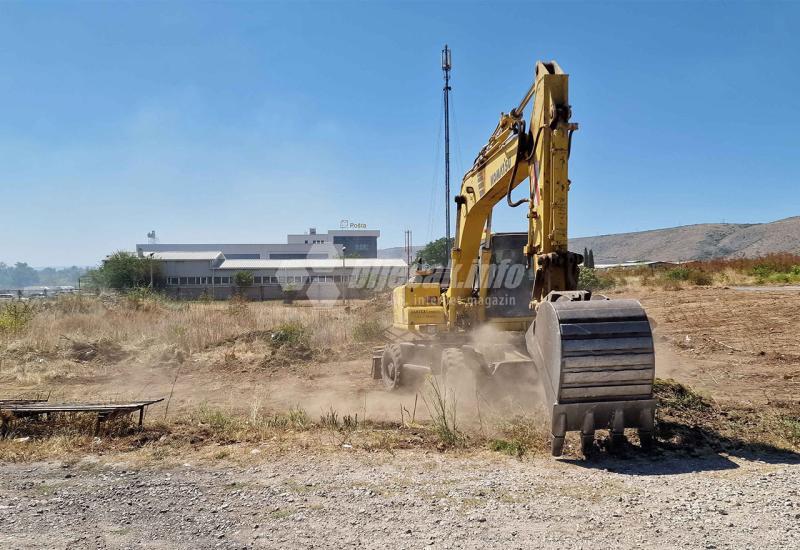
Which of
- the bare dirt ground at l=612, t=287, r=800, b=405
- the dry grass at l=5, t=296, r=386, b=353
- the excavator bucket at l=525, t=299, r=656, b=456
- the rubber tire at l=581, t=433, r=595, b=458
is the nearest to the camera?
the excavator bucket at l=525, t=299, r=656, b=456

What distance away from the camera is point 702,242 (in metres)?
144

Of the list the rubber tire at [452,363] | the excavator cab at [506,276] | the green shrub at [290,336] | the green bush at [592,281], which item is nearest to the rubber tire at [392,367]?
the rubber tire at [452,363]

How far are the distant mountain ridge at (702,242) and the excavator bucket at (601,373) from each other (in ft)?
326

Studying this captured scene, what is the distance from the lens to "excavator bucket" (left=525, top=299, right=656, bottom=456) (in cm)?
581

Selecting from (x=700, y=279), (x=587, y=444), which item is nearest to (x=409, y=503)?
(x=587, y=444)

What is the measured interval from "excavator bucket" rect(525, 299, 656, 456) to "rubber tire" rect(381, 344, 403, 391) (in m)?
4.98

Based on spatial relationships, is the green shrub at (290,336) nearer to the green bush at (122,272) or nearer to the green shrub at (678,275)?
the green shrub at (678,275)

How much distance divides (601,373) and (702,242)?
519ft

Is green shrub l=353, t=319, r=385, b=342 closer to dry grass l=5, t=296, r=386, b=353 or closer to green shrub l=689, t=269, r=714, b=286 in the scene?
dry grass l=5, t=296, r=386, b=353

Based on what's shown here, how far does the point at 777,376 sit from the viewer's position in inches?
424

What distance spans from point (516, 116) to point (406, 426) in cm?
504

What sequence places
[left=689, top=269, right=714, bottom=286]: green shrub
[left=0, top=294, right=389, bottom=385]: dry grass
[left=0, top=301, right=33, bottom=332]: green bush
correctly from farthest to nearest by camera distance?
[left=689, top=269, right=714, bottom=286]: green shrub → [left=0, top=301, right=33, bottom=332]: green bush → [left=0, top=294, right=389, bottom=385]: dry grass

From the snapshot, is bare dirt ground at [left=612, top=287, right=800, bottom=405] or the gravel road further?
bare dirt ground at [left=612, top=287, right=800, bottom=405]

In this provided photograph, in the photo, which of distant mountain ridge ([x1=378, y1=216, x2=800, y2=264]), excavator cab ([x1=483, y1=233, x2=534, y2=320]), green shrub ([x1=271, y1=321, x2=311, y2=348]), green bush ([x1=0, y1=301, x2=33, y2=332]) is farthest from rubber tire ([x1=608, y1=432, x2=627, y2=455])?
distant mountain ridge ([x1=378, y1=216, x2=800, y2=264])
